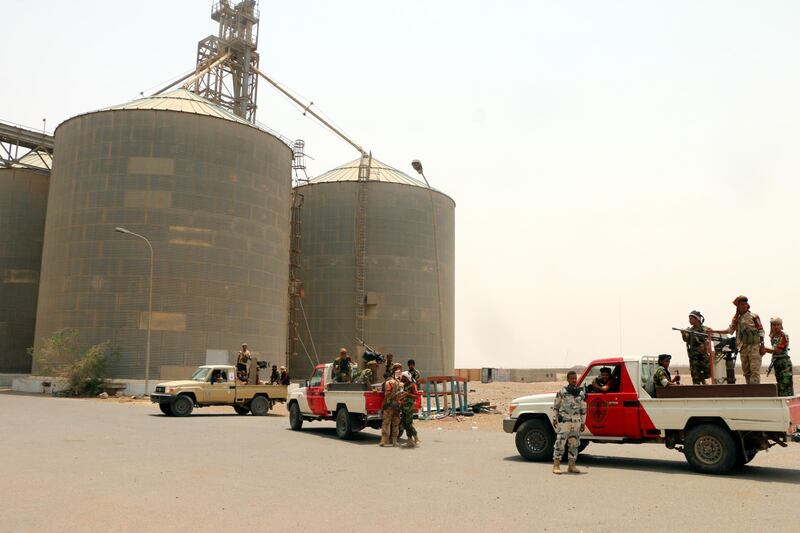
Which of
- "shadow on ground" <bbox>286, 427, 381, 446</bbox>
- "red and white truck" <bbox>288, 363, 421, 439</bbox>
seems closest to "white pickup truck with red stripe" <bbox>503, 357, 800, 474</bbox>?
"red and white truck" <bbox>288, 363, 421, 439</bbox>

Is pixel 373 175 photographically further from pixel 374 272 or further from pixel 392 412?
pixel 392 412

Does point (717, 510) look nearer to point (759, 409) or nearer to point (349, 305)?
point (759, 409)

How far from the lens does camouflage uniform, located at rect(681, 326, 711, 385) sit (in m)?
13.7

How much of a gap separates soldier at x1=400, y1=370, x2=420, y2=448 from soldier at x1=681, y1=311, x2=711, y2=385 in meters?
6.68

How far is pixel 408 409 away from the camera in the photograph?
17.1m

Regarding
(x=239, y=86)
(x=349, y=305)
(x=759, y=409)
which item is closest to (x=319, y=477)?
(x=759, y=409)

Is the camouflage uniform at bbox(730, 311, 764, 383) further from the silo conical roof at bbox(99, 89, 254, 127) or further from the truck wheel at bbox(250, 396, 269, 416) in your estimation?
the silo conical roof at bbox(99, 89, 254, 127)

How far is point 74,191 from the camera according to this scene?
41.0 metres

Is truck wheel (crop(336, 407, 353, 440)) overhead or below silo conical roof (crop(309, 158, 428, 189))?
below

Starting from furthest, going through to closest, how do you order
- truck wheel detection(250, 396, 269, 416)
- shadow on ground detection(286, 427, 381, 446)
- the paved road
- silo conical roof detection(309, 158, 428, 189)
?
silo conical roof detection(309, 158, 428, 189)
truck wheel detection(250, 396, 269, 416)
shadow on ground detection(286, 427, 381, 446)
the paved road

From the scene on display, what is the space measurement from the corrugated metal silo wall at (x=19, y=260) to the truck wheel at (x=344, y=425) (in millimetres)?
40602

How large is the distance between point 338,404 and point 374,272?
111 ft

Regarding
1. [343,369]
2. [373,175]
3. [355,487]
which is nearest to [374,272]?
[373,175]

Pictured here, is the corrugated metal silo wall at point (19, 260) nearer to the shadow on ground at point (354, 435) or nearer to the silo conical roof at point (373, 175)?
the silo conical roof at point (373, 175)
